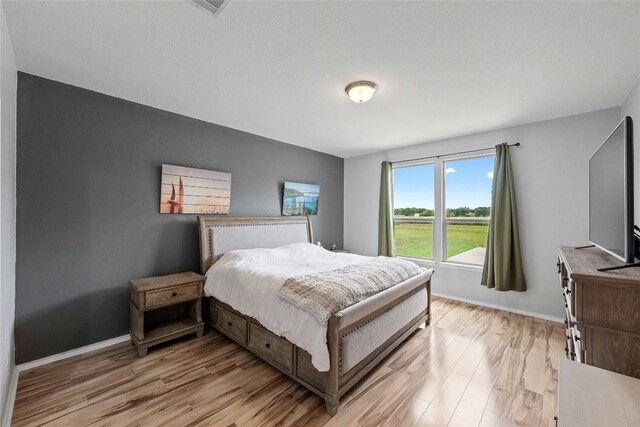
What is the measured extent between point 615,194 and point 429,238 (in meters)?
2.90

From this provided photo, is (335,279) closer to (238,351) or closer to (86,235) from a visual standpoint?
(238,351)

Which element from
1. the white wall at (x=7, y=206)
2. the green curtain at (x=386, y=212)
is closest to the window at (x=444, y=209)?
the green curtain at (x=386, y=212)

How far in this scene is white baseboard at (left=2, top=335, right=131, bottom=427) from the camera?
1693mm

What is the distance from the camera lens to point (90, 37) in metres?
1.74

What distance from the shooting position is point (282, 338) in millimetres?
2080

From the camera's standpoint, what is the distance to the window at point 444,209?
12.7 ft

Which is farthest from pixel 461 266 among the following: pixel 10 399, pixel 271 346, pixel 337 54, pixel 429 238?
pixel 10 399

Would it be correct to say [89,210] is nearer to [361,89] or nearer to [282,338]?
[282,338]

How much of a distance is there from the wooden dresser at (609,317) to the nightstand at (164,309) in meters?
2.97

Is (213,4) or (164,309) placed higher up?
(213,4)

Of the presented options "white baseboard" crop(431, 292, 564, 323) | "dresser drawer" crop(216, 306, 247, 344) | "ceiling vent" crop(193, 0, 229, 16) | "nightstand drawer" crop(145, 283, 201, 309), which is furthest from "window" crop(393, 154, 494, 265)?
"ceiling vent" crop(193, 0, 229, 16)

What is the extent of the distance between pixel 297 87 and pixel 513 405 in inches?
119

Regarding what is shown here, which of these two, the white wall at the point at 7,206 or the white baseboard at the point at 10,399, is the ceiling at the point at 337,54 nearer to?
the white wall at the point at 7,206

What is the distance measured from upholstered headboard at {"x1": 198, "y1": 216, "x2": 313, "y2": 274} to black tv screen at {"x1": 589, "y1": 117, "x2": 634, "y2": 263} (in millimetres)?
3308
